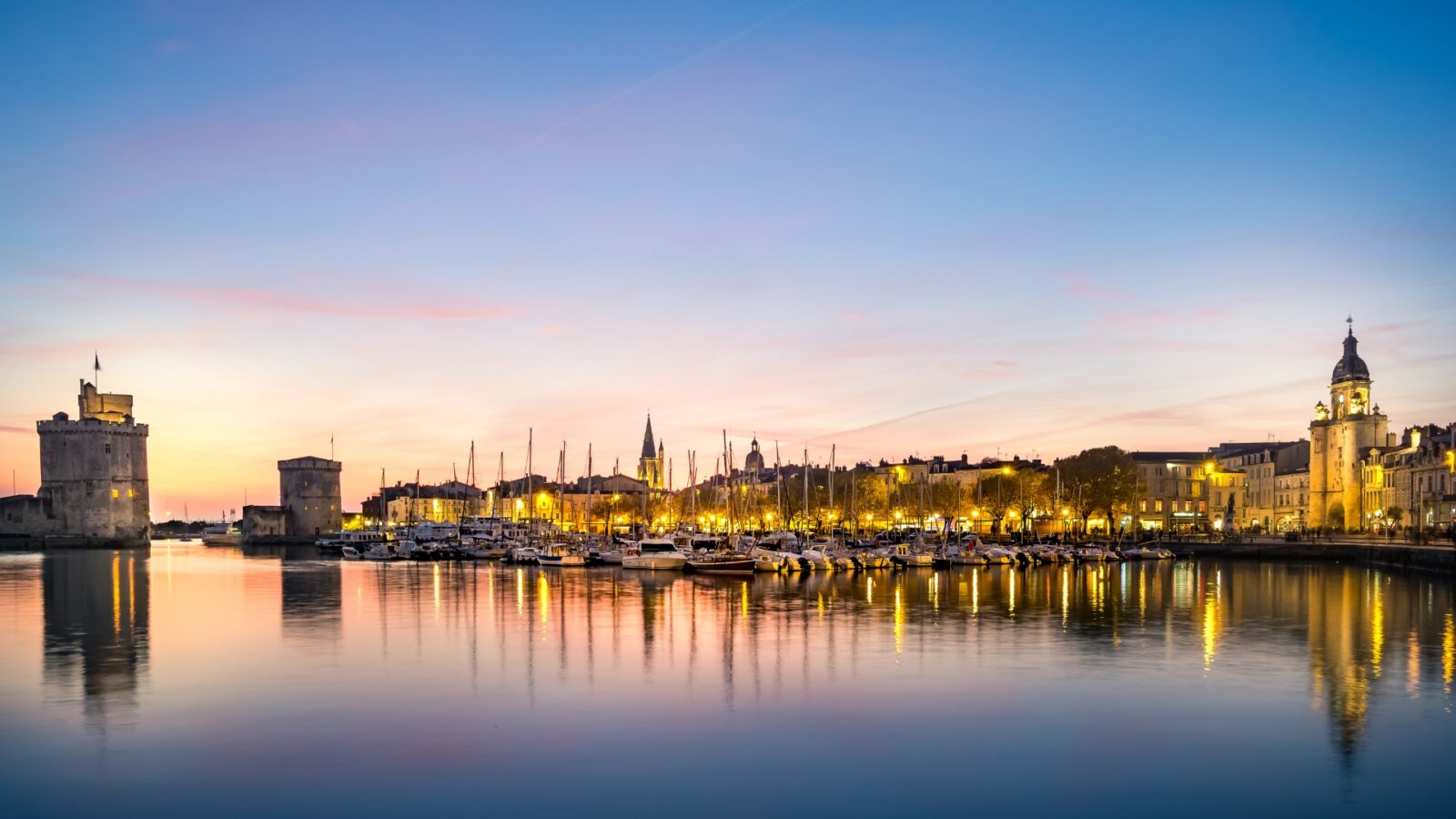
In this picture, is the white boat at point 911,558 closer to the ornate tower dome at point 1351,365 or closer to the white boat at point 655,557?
the white boat at point 655,557

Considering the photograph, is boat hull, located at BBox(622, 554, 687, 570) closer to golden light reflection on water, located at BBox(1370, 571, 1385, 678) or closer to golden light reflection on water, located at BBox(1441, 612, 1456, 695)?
golden light reflection on water, located at BBox(1370, 571, 1385, 678)

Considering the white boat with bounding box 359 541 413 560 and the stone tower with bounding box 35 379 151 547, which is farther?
the stone tower with bounding box 35 379 151 547

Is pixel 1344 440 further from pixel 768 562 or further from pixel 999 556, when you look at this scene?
pixel 768 562

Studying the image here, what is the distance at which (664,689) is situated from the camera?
22234mm

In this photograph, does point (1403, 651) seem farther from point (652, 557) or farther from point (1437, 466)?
point (1437, 466)

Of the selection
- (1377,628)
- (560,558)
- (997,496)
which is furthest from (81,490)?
(1377,628)

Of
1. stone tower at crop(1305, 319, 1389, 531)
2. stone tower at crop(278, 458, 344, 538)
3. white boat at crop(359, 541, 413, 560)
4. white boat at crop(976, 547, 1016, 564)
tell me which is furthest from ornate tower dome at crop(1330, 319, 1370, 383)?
stone tower at crop(278, 458, 344, 538)

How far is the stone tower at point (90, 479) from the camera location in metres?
117

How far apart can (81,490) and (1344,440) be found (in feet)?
400

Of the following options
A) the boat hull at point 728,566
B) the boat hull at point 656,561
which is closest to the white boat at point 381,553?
the boat hull at point 656,561

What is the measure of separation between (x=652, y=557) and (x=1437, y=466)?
5940 cm

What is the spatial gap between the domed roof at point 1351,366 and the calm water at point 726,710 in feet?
213

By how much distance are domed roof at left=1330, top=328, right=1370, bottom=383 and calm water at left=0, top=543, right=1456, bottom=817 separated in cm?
6490

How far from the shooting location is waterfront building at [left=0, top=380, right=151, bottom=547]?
4616 inches
